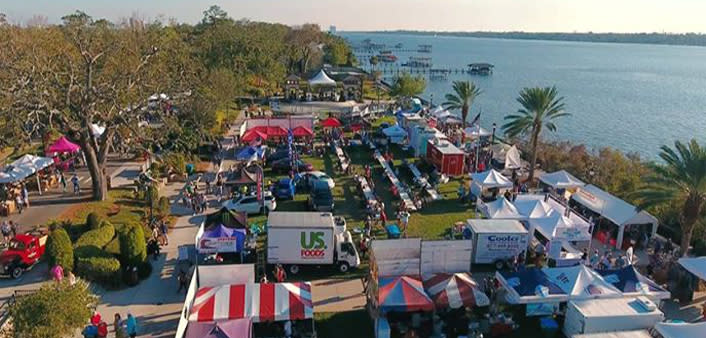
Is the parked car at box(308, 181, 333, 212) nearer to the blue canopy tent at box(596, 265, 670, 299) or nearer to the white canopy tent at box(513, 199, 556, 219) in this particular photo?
the white canopy tent at box(513, 199, 556, 219)

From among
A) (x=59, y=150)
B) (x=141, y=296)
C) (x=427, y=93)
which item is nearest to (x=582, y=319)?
(x=141, y=296)

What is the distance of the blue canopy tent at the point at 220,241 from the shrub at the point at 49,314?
7.30m

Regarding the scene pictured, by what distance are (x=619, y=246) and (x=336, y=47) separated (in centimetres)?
9711

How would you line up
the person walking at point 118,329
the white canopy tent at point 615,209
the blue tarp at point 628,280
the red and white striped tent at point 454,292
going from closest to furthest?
1. the person walking at point 118,329
2. the red and white striped tent at point 454,292
3. the blue tarp at point 628,280
4. the white canopy tent at point 615,209

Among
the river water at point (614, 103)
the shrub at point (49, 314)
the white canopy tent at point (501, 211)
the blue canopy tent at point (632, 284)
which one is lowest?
the river water at point (614, 103)

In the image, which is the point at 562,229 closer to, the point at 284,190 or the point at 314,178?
the point at 314,178

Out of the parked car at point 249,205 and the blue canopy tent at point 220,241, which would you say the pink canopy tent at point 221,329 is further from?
the parked car at point 249,205

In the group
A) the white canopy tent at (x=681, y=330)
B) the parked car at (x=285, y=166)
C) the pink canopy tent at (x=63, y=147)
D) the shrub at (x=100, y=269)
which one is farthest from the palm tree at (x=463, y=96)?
the shrub at (x=100, y=269)

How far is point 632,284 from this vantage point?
17750mm

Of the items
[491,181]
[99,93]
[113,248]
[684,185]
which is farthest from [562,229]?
[99,93]

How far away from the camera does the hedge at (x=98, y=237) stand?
20562 mm

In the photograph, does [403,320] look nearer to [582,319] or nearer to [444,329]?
[444,329]

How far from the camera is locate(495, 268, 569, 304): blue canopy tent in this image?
17250mm

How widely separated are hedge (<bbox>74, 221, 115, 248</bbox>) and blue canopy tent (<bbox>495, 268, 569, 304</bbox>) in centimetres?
1561
